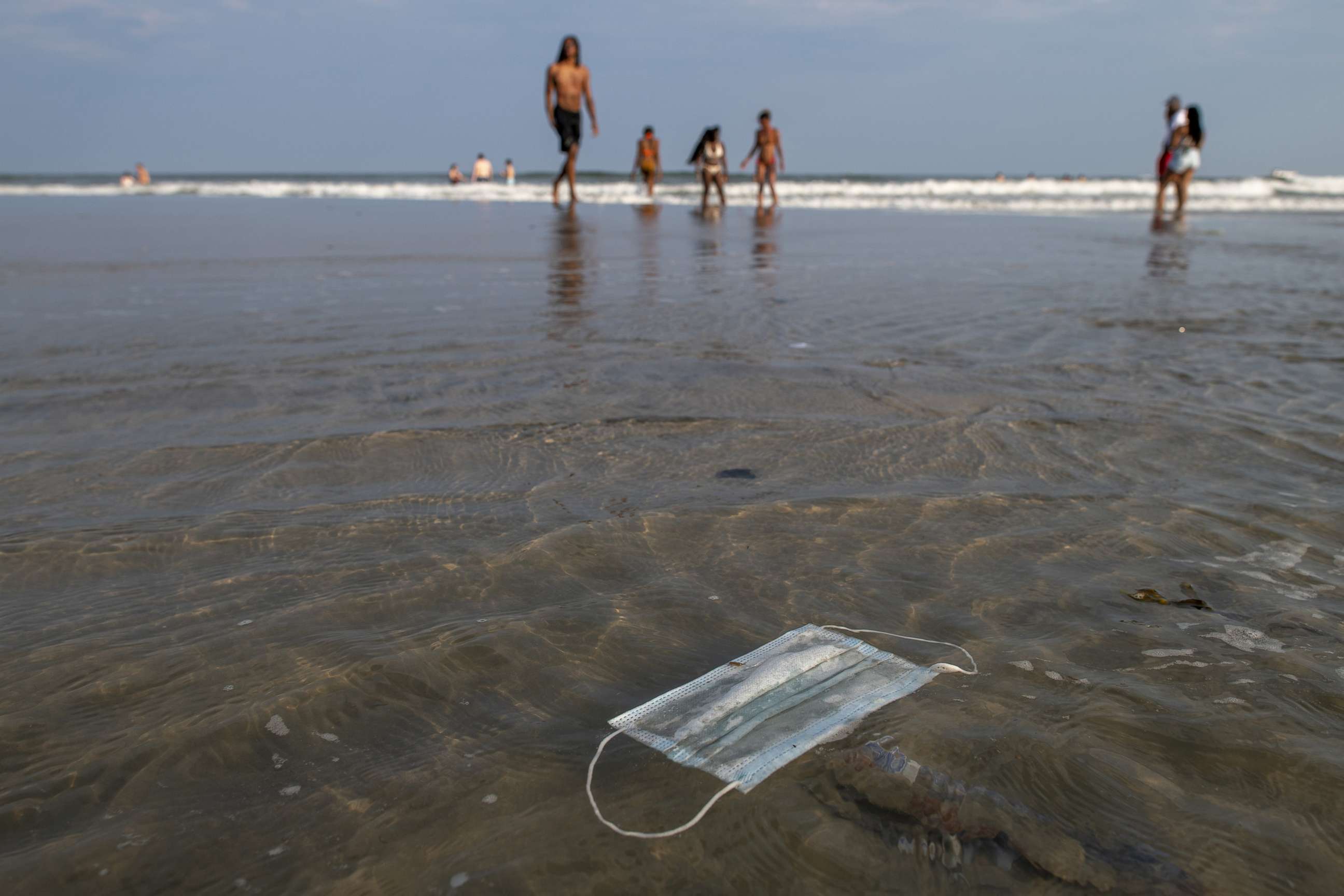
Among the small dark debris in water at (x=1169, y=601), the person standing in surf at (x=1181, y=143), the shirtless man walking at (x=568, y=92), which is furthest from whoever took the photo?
the person standing in surf at (x=1181, y=143)

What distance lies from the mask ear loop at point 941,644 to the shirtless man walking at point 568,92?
1236 centimetres

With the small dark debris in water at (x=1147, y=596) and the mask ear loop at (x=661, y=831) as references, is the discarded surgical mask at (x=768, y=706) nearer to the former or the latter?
the mask ear loop at (x=661, y=831)

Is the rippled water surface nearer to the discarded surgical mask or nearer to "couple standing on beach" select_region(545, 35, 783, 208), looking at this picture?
the discarded surgical mask

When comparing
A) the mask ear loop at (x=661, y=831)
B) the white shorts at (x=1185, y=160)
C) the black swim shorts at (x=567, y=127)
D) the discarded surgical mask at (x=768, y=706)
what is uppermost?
the black swim shorts at (x=567, y=127)

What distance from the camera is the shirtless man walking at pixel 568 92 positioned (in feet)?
42.3

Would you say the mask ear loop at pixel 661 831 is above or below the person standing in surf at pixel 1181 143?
below

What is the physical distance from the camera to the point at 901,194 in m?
27.0

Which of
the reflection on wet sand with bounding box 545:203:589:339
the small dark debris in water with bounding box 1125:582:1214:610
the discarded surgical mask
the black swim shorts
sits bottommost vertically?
the discarded surgical mask

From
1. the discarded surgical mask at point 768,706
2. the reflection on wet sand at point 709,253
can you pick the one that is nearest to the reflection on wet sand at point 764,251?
the reflection on wet sand at point 709,253

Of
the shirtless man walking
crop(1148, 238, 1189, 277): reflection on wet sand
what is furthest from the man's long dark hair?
crop(1148, 238, 1189, 277): reflection on wet sand

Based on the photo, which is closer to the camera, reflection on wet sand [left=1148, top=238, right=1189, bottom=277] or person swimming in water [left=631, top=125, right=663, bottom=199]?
reflection on wet sand [left=1148, top=238, right=1189, bottom=277]

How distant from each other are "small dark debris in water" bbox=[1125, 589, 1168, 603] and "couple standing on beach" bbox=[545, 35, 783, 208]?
40.4 feet

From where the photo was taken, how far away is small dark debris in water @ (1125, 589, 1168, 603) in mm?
1908

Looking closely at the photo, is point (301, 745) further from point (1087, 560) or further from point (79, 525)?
point (1087, 560)
